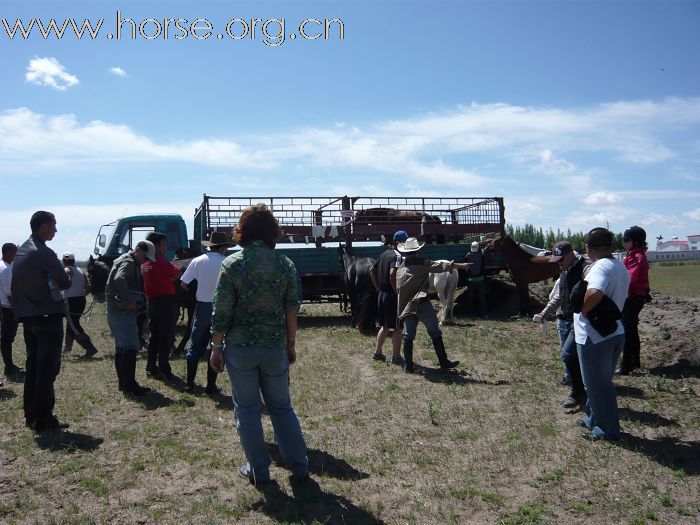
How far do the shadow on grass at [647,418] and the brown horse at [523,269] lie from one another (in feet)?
25.1

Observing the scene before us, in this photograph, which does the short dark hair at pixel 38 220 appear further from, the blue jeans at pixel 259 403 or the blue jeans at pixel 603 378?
the blue jeans at pixel 603 378

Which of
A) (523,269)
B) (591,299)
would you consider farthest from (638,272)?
(523,269)

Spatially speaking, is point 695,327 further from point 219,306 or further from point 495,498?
point 219,306

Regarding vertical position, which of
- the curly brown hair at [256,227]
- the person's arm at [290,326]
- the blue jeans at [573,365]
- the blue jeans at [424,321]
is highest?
the curly brown hair at [256,227]

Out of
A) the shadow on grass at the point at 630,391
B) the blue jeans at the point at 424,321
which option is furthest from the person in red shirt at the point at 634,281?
the blue jeans at the point at 424,321

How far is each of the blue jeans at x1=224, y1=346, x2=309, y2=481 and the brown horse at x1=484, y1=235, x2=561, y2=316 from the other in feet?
32.8

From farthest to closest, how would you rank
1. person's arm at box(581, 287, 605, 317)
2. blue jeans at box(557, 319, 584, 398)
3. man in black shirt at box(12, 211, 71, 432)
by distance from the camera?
1. blue jeans at box(557, 319, 584, 398)
2. man in black shirt at box(12, 211, 71, 432)
3. person's arm at box(581, 287, 605, 317)

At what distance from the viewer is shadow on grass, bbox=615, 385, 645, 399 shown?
6076mm

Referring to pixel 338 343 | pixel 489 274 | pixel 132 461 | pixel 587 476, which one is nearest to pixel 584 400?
pixel 587 476

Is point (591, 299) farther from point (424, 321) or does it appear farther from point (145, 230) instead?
point (145, 230)

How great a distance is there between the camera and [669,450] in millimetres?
4520

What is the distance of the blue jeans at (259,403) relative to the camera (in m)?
3.80

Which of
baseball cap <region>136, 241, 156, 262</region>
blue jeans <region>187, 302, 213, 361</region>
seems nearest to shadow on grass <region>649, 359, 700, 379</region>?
blue jeans <region>187, 302, 213, 361</region>

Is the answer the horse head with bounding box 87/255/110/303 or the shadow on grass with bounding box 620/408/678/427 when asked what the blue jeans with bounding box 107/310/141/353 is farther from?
the shadow on grass with bounding box 620/408/678/427
